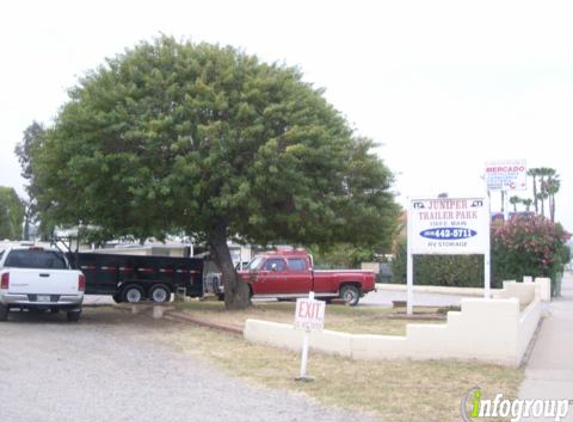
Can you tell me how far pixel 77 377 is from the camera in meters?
10.8

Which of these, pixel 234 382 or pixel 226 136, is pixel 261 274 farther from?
pixel 234 382

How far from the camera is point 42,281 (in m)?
17.7

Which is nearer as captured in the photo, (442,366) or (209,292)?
(442,366)

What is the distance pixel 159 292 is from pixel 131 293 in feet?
3.01

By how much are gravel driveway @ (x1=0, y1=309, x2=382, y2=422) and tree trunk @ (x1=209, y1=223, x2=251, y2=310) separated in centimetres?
577

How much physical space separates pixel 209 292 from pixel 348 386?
56.7 ft

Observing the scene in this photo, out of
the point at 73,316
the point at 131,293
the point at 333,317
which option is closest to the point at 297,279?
the point at 131,293

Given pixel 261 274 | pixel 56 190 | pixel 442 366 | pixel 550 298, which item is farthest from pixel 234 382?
pixel 550 298

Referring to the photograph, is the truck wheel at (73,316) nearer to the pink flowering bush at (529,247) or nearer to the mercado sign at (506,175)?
the pink flowering bush at (529,247)

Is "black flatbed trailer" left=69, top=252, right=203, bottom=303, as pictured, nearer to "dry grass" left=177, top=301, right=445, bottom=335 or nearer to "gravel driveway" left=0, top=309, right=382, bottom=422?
"dry grass" left=177, top=301, right=445, bottom=335

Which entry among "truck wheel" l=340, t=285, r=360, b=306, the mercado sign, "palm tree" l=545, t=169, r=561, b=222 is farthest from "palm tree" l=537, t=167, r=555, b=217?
"truck wheel" l=340, t=285, r=360, b=306

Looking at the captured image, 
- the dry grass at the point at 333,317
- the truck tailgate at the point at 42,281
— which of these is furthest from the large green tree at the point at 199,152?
the dry grass at the point at 333,317

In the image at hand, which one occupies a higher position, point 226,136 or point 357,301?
point 226,136

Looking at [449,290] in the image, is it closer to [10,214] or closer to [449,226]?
[449,226]
